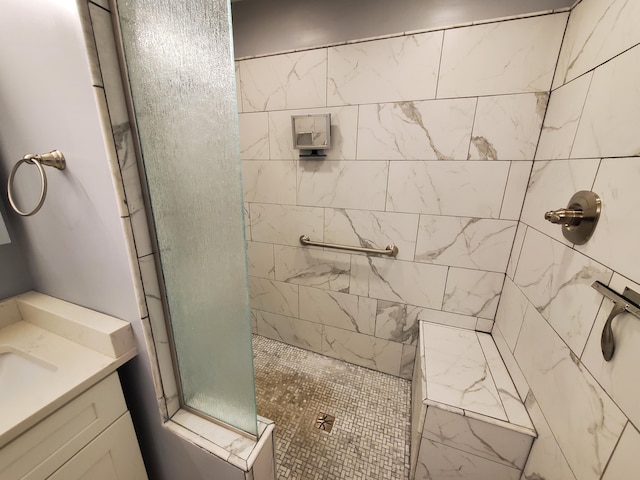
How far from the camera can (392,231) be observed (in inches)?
58.1

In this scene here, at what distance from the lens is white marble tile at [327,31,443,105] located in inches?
47.5

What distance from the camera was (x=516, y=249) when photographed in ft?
4.06

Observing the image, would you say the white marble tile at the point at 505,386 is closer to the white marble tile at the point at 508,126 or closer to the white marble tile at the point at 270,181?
the white marble tile at the point at 508,126

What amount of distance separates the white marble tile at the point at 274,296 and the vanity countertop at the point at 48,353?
1.08 meters

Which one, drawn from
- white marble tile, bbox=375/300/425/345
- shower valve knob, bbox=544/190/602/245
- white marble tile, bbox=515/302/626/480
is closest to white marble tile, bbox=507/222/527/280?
white marble tile, bbox=515/302/626/480

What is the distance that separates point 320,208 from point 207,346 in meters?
1.04

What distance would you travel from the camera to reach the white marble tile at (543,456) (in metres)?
0.76

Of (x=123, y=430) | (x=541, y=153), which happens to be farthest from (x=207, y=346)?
(x=541, y=153)

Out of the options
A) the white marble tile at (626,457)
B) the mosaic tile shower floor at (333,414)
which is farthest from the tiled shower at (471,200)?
the mosaic tile shower floor at (333,414)

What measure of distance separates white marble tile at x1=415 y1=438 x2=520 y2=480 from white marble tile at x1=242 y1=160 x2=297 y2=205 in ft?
4.84

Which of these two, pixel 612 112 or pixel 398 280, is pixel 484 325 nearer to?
pixel 398 280

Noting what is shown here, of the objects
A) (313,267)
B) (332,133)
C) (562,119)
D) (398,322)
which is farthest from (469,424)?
(332,133)

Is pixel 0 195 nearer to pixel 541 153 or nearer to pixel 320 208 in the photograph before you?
pixel 320 208

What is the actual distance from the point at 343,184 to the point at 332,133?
11.8 inches
